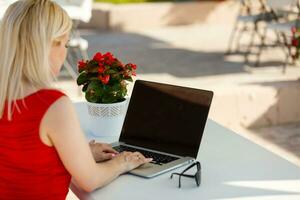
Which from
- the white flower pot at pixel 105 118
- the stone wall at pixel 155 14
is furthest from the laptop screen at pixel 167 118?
the stone wall at pixel 155 14

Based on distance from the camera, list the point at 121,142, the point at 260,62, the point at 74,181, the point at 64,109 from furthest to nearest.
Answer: the point at 260,62
the point at 121,142
the point at 74,181
the point at 64,109

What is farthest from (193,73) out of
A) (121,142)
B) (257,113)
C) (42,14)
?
(42,14)

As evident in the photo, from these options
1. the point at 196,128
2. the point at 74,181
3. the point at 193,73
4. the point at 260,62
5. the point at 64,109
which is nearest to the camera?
the point at 64,109

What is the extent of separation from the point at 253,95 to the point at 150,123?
2578 millimetres

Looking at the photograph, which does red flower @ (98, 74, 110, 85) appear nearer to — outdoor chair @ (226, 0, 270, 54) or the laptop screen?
the laptop screen

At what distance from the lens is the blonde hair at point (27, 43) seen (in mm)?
1705

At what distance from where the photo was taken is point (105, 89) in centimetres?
234

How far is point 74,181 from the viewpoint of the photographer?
74.7 inches

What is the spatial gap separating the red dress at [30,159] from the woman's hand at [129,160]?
0.70 ft

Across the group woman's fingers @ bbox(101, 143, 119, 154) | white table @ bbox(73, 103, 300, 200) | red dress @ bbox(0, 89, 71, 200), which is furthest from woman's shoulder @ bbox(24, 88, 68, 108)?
woman's fingers @ bbox(101, 143, 119, 154)

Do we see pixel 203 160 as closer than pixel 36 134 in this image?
No

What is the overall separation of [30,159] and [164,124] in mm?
597

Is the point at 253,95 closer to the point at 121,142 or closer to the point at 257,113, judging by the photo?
the point at 257,113

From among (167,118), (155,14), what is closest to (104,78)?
(167,118)
